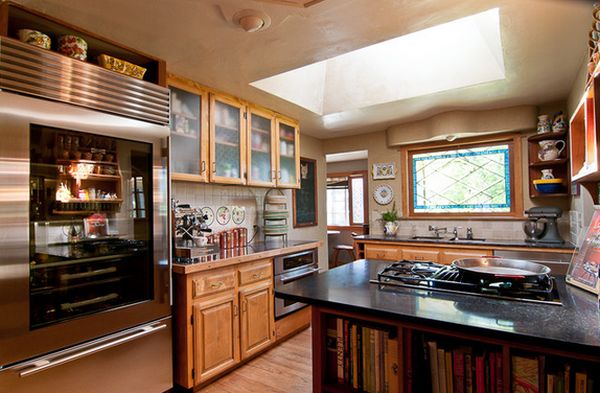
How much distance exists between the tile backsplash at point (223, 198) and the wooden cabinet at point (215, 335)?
886 mm

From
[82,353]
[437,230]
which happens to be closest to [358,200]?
[437,230]

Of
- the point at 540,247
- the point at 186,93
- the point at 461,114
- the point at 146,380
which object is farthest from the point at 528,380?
the point at 461,114

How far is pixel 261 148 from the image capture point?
3.23 m

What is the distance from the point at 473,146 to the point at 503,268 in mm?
2678

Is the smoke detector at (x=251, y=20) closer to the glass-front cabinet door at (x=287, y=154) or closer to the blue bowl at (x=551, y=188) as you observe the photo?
the glass-front cabinet door at (x=287, y=154)

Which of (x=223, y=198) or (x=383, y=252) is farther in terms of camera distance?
(x=383, y=252)

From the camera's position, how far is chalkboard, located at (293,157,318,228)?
14.1ft

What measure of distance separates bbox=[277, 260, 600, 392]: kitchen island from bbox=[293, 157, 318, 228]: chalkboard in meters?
2.59

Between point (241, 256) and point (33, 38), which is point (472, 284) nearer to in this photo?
point (241, 256)

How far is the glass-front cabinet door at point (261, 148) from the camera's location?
122 inches

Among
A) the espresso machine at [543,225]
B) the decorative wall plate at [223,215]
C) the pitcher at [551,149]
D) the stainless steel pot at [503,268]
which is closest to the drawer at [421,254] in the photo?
the espresso machine at [543,225]

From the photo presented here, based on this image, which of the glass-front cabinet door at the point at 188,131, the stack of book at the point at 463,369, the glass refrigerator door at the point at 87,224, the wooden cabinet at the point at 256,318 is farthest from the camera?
the wooden cabinet at the point at 256,318

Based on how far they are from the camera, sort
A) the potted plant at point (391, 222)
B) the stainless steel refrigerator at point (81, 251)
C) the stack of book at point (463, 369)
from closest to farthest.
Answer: the stack of book at point (463, 369) → the stainless steel refrigerator at point (81, 251) → the potted plant at point (391, 222)

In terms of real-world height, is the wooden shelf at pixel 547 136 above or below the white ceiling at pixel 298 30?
below
